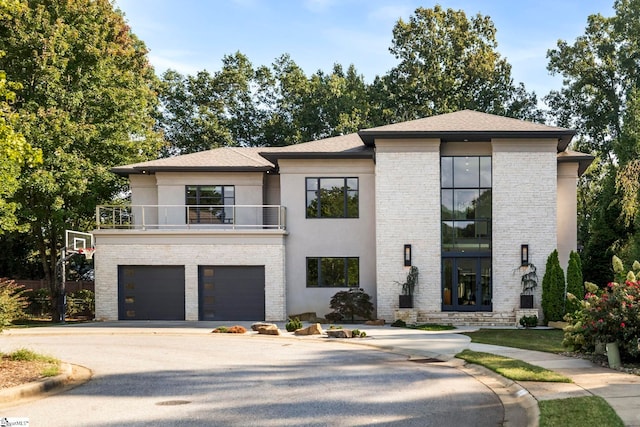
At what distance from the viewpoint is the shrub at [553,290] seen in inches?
976

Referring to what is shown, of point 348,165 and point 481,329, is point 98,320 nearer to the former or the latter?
point 348,165

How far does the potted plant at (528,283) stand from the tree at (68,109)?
19.1 metres

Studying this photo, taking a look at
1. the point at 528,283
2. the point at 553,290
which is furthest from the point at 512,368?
the point at 528,283

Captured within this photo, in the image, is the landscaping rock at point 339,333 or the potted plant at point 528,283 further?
the potted plant at point 528,283

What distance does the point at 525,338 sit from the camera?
67.9ft

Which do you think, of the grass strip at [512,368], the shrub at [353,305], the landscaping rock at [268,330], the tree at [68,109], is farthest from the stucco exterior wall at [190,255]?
the grass strip at [512,368]

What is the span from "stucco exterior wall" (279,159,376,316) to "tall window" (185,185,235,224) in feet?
8.68

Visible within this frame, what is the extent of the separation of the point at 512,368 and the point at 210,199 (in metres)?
17.9

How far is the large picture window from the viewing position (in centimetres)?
2759

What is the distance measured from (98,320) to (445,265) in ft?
47.3

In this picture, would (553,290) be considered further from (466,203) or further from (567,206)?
(466,203)

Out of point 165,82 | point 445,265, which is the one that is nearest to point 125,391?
point 445,265

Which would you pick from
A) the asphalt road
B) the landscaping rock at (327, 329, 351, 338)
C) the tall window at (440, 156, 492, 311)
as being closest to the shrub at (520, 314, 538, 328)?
the tall window at (440, 156, 492, 311)

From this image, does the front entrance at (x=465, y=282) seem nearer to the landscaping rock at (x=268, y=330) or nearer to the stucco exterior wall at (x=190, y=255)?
the stucco exterior wall at (x=190, y=255)
